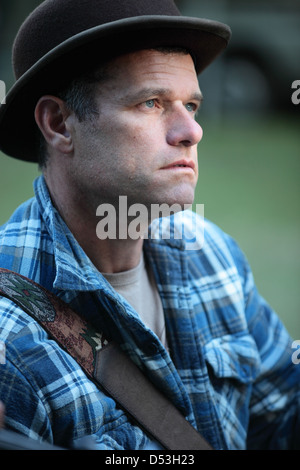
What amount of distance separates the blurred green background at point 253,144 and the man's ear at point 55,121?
3177 mm

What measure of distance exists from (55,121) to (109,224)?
0.40 m

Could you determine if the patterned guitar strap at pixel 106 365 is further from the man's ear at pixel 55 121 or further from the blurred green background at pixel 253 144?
the blurred green background at pixel 253 144

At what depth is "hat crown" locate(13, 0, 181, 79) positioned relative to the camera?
72.9 inches

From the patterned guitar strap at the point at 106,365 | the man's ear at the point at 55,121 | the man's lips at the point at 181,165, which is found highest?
the man's ear at the point at 55,121

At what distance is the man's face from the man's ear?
11 cm

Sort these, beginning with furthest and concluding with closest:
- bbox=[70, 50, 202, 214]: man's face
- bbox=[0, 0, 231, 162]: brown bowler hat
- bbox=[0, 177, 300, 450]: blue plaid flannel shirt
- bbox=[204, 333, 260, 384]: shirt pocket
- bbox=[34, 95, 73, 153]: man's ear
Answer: bbox=[204, 333, 260, 384]: shirt pocket, bbox=[34, 95, 73, 153]: man's ear, bbox=[70, 50, 202, 214]: man's face, bbox=[0, 0, 231, 162]: brown bowler hat, bbox=[0, 177, 300, 450]: blue plaid flannel shirt

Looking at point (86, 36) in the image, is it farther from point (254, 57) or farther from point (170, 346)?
point (254, 57)

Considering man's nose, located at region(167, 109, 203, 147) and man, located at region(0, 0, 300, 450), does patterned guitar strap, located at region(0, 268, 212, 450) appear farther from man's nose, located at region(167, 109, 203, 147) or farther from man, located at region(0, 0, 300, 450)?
man's nose, located at region(167, 109, 203, 147)

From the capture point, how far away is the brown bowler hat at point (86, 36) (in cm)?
179

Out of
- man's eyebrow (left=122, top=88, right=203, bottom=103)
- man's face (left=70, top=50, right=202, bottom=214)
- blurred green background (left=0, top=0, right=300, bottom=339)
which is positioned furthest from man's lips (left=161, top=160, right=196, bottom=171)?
blurred green background (left=0, top=0, right=300, bottom=339)

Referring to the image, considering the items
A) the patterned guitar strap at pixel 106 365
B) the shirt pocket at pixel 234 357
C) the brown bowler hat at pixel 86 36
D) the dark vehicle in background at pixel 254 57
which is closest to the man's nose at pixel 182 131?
the brown bowler hat at pixel 86 36

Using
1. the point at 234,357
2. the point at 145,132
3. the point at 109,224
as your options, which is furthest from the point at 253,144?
the point at 145,132

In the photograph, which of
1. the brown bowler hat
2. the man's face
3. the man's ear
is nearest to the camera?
the brown bowler hat
